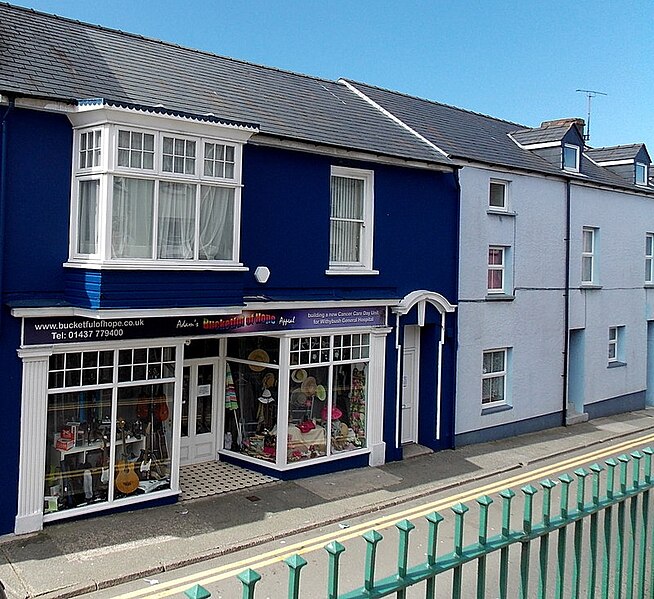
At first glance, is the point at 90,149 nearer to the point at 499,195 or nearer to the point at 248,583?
the point at 248,583

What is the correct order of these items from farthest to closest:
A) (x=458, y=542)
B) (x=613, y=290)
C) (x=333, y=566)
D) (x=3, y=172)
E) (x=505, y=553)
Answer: (x=613, y=290) < (x=3, y=172) < (x=505, y=553) < (x=458, y=542) < (x=333, y=566)

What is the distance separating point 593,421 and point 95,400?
15.7 meters

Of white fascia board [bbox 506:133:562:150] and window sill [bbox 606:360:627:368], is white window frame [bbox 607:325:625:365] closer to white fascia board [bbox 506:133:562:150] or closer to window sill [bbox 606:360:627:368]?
window sill [bbox 606:360:627:368]

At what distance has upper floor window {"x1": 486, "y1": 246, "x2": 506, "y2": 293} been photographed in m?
18.0

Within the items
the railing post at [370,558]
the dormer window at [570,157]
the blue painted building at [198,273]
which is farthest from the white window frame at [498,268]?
the railing post at [370,558]

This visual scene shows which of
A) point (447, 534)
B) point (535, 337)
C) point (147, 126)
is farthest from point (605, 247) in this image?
point (147, 126)

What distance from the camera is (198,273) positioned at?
37.5ft

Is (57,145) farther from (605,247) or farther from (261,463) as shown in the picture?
(605,247)

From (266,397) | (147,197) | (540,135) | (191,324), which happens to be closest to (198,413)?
(266,397)

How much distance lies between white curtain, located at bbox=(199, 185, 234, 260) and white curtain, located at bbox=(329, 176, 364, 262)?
301 centimetres

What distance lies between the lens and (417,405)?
646 inches

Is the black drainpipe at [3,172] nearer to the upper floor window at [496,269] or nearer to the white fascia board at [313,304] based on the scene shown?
the white fascia board at [313,304]

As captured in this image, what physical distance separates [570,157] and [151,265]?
14.9 meters

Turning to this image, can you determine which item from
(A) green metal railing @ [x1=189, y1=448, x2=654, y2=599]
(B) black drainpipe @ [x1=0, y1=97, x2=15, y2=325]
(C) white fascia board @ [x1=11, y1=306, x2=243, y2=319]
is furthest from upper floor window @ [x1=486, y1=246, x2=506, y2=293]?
(A) green metal railing @ [x1=189, y1=448, x2=654, y2=599]
